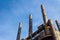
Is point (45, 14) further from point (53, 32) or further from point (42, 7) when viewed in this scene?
point (53, 32)

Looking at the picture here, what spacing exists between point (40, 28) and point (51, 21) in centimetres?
370

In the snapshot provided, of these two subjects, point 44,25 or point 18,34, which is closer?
point 44,25

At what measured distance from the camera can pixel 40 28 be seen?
27.5 metres

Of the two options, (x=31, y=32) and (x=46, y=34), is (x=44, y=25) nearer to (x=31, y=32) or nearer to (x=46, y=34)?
(x=46, y=34)

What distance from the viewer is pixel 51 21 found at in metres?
24.6

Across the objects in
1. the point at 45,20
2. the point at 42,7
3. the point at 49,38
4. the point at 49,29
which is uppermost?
the point at 42,7

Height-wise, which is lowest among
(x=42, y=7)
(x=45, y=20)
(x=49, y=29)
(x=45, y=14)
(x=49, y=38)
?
(x=49, y=38)

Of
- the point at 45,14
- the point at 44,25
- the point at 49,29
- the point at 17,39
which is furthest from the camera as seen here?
the point at 17,39

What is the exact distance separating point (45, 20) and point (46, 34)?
4061 mm

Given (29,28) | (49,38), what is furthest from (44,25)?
(29,28)

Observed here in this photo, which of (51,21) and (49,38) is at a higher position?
(51,21)

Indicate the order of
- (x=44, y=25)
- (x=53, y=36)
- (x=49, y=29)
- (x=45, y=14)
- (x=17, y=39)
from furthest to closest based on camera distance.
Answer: (x=17, y=39) → (x=45, y=14) → (x=44, y=25) → (x=49, y=29) → (x=53, y=36)

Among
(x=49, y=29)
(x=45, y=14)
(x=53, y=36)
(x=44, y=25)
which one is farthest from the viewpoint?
(x=45, y=14)


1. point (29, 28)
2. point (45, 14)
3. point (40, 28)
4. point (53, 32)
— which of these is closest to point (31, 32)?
point (29, 28)
